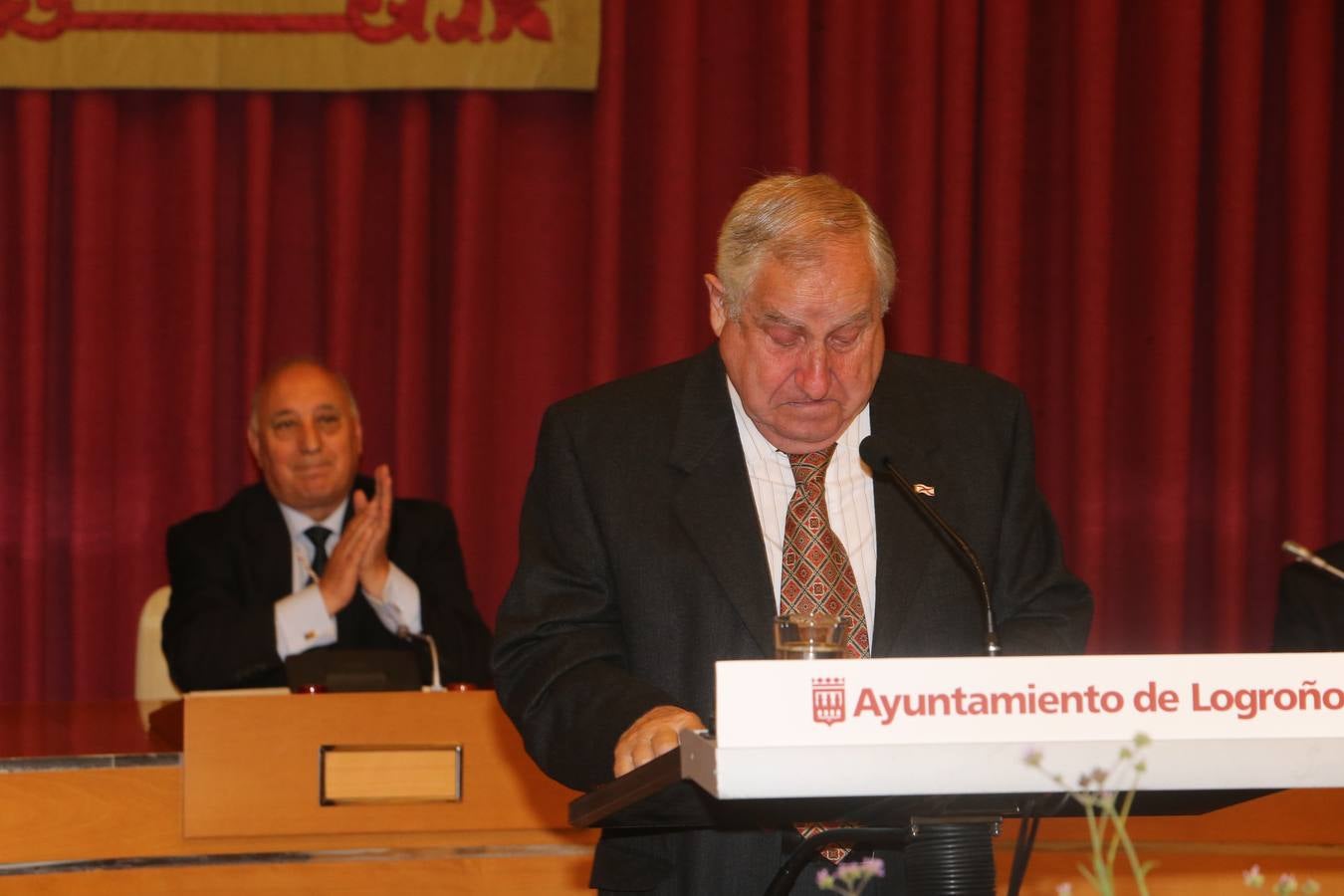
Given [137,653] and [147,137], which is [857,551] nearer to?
[137,653]

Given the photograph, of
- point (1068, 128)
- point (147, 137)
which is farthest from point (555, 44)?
point (1068, 128)

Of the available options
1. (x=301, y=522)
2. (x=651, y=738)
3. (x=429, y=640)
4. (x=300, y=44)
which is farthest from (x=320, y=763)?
(x=300, y=44)

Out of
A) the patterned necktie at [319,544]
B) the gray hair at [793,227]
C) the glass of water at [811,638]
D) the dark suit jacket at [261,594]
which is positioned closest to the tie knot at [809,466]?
the gray hair at [793,227]

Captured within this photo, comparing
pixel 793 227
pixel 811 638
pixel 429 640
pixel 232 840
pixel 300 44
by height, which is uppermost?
pixel 300 44

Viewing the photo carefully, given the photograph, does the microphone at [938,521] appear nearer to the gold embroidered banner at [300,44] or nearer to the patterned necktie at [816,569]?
the patterned necktie at [816,569]

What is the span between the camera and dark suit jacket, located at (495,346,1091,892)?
1.99 m

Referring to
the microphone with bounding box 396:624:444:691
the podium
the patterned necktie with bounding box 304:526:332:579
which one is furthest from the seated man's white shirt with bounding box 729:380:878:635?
the patterned necktie with bounding box 304:526:332:579

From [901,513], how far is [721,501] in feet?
0.75

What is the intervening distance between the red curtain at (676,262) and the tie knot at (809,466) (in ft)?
8.66

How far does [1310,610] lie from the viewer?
3.49 meters

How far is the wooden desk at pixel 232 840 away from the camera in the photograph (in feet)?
8.79

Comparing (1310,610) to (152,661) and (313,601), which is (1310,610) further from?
(152,661)

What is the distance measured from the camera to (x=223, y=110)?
15.5 feet

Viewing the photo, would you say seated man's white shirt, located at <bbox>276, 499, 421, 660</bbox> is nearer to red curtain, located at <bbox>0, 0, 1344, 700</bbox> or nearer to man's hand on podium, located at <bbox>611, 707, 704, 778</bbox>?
red curtain, located at <bbox>0, 0, 1344, 700</bbox>
